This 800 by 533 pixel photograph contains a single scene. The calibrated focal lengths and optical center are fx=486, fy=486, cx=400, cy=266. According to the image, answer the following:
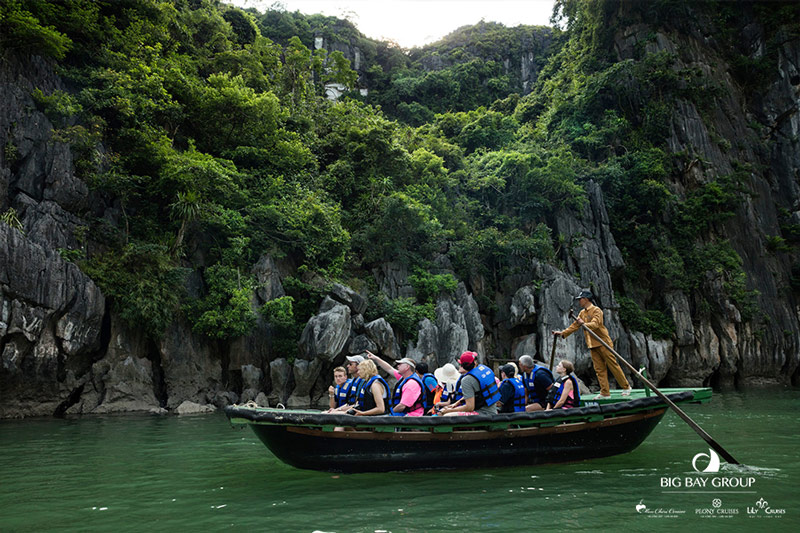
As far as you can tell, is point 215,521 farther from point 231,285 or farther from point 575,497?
point 231,285

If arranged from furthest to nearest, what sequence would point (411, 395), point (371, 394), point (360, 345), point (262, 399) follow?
point (360, 345) → point (262, 399) → point (371, 394) → point (411, 395)

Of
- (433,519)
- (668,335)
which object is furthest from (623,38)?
(433,519)

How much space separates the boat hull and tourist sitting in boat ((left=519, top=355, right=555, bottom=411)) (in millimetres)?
857

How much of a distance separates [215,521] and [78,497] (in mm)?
2389

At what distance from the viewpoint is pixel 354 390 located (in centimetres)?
782

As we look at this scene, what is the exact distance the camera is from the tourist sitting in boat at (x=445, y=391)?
8.14 m

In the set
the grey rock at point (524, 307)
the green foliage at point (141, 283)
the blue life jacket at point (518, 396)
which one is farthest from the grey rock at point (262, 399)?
the grey rock at point (524, 307)

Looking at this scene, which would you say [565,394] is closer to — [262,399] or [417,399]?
[417,399]

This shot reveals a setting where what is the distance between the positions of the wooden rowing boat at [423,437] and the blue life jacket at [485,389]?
1.44ft

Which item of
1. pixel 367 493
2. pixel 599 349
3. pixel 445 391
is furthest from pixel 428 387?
pixel 599 349

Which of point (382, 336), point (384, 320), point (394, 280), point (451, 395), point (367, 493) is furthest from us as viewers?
point (394, 280)

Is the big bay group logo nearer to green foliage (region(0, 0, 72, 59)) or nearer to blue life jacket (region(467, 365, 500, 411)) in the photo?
blue life jacket (region(467, 365, 500, 411))

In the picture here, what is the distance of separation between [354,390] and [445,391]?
2.21m

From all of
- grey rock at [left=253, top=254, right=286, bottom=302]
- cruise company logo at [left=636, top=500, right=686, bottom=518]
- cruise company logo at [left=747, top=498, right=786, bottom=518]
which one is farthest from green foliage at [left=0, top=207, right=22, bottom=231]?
cruise company logo at [left=747, top=498, right=786, bottom=518]
